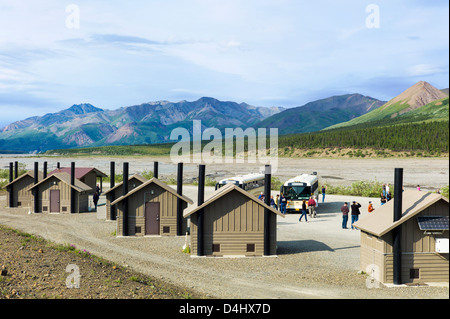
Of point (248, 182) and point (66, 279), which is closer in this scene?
point (66, 279)

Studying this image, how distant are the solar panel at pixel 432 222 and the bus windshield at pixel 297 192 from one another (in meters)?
22.1

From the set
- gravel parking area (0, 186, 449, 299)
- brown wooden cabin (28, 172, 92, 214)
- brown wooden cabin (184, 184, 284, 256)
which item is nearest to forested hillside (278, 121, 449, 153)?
gravel parking area (0, 186, 449, 299)

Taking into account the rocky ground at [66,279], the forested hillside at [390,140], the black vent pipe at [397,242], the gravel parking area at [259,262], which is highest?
the forested hillside at [390,140]

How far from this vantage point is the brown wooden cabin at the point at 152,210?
94.7 feet

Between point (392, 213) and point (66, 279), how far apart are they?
43.5ft

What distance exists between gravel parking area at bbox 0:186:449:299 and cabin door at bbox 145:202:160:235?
0.93m

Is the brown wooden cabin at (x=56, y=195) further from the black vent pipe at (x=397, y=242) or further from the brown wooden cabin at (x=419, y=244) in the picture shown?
the black vent pipe at (x=397, y=242)

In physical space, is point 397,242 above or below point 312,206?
above

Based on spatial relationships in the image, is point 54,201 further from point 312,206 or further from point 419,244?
point 419,244

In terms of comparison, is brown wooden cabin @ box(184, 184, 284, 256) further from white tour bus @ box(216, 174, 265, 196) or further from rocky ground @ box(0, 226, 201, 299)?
white tour bus @ box(216, 174, 265, 196)

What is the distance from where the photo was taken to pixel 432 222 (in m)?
17.7

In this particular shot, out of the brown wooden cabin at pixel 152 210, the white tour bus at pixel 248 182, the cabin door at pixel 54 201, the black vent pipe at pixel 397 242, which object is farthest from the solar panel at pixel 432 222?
the cabin door at pixel 54 201

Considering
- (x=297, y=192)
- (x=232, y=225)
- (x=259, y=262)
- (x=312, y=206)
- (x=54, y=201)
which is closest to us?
(x=259, y=262)

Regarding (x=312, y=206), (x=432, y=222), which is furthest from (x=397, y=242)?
(x=312, y=206)
